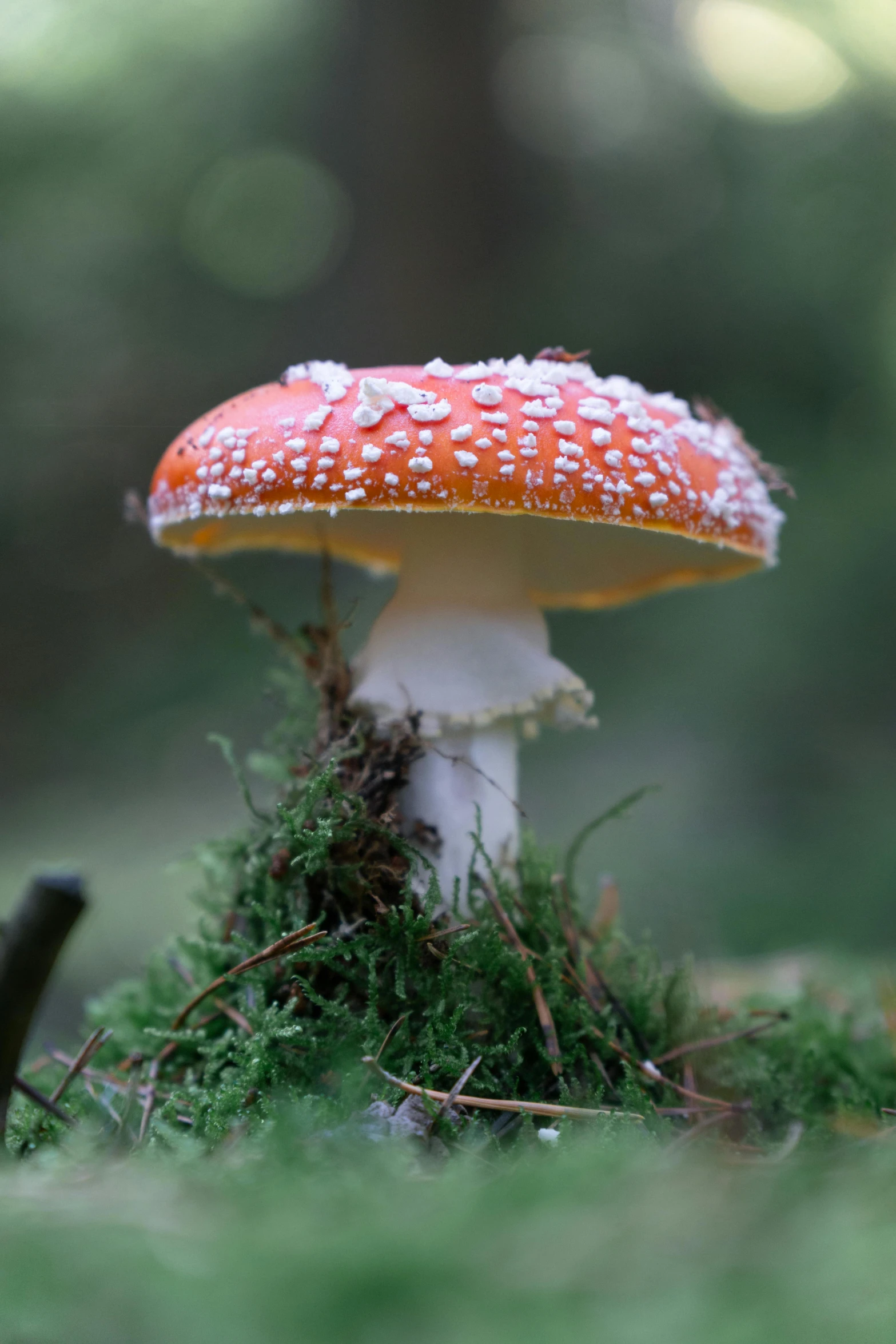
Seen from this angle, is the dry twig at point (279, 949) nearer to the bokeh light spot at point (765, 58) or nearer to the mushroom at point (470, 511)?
the mushroom at point (470, 511)

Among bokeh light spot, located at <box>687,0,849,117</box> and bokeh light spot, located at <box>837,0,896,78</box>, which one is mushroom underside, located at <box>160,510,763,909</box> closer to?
bokeh light spot, located at <box>837,0,896,78</box>

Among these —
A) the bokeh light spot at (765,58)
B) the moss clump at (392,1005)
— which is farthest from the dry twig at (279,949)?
the bokeh light spot at (765,58)

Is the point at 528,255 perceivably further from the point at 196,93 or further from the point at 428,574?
the point at 428,574

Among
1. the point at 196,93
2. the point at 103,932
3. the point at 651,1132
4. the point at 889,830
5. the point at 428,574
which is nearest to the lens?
the point at 651,1132

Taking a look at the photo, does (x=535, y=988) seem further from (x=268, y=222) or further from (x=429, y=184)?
(x=268, y=222)

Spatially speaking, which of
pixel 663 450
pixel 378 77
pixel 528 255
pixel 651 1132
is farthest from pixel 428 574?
pixel 378 77

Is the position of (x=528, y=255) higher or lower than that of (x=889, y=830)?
higher
